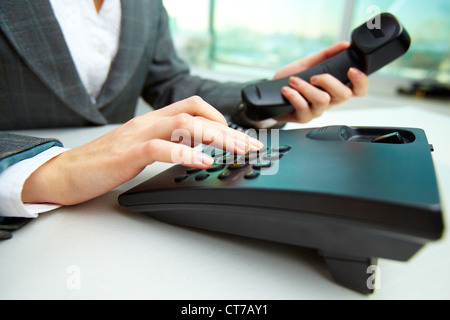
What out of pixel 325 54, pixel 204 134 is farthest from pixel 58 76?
pixel 325 54

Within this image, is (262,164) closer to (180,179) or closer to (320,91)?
(180,179)

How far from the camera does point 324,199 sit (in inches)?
7.4

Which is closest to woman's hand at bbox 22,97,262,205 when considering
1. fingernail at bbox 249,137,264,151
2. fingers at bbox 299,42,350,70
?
fingernail at bbox 249,137,264,151

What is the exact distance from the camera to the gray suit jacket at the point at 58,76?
0.45m

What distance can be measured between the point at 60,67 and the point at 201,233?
0.39 m

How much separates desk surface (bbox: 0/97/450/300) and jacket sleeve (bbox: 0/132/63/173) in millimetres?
57

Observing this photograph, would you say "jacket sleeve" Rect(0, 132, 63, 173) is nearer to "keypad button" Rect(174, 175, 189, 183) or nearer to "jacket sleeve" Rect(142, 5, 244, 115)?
"keypad button" Rect(174, 175, 189, 183)

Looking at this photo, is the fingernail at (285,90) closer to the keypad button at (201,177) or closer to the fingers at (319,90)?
the fingers at (319,90)

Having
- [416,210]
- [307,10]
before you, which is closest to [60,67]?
[416,210]

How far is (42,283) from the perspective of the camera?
210mm

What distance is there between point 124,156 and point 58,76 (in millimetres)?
299

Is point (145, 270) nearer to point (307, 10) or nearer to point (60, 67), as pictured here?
point (60, 67)

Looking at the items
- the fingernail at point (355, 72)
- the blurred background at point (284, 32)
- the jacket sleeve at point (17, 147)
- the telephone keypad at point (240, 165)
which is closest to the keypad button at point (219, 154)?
the telephone keypad at point (240, 165)

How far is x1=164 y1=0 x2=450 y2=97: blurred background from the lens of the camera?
1107 mm
